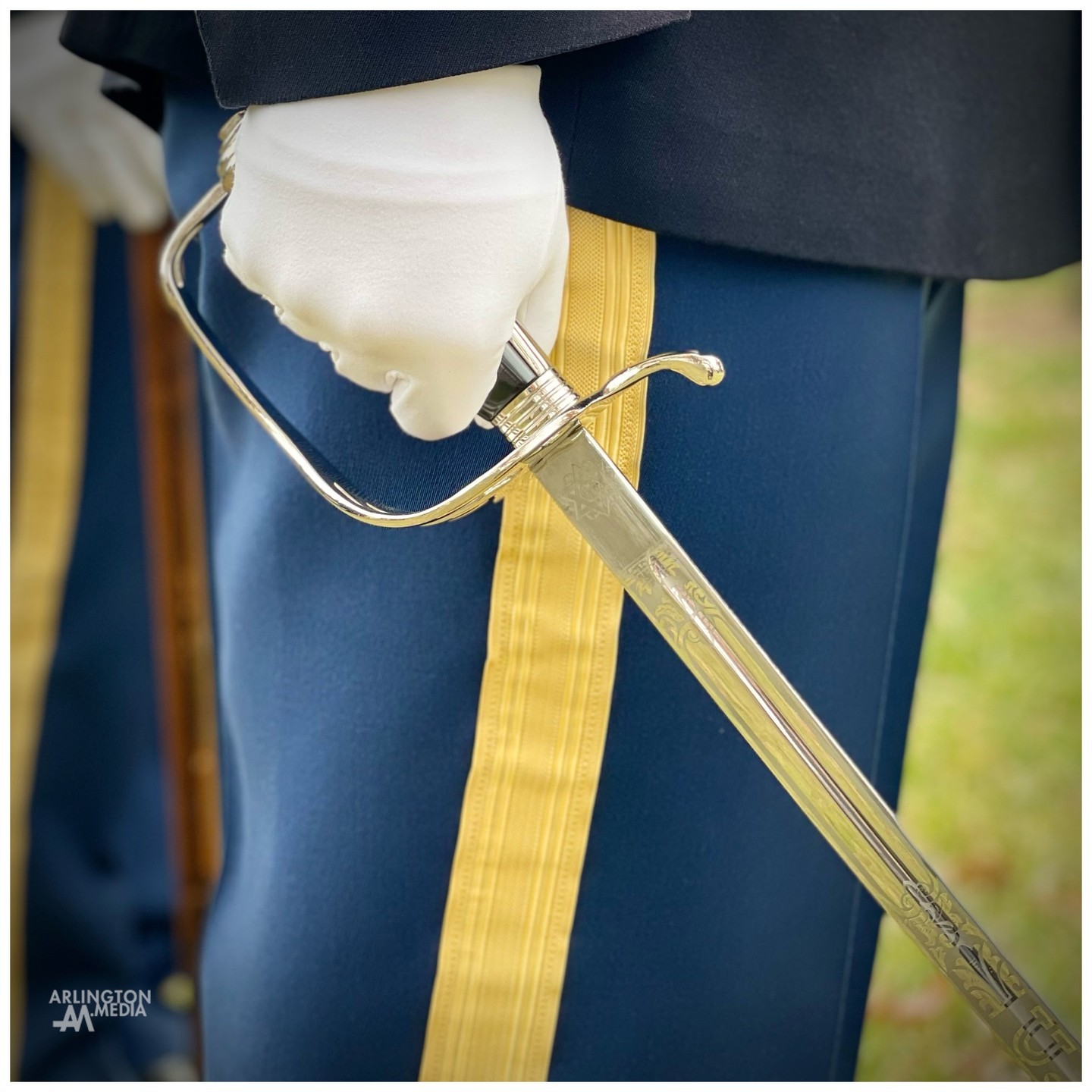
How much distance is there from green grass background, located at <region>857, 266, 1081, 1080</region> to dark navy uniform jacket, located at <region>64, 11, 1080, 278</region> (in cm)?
59

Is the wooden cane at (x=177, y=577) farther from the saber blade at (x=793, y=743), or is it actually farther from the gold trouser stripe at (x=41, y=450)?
the saber blade at (x=793, y=743)

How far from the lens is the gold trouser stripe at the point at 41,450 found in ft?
3.75

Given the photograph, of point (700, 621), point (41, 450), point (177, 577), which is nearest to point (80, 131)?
point (41, 450)

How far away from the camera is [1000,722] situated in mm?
1767

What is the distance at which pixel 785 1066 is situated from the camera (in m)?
0.64

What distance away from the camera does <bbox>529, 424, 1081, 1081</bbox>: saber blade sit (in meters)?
0.50

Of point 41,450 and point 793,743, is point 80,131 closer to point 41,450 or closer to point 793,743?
point 41,450

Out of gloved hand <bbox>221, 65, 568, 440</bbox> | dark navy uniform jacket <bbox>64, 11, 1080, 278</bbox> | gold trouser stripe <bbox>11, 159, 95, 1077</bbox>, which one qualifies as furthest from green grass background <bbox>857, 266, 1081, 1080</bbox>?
gold trouser stripe <bbox>11, 159, 95, 1077</bbox>

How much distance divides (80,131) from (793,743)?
3.44 ft

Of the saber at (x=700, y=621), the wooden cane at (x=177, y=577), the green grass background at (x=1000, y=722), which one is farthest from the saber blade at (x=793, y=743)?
the wooden cane at (x=177, y=577)

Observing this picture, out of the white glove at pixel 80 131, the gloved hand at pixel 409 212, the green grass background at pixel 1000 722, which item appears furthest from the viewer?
the green grass background at pixel 1000 722

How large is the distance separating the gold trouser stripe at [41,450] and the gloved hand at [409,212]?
82 centimetres

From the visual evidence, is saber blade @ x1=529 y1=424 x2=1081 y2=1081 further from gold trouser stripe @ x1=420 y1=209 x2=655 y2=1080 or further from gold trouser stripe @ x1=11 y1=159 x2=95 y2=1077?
gold trouser stripe @ x1=11 y1=159 x2=95 y2=1077

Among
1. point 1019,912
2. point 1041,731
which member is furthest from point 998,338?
point 1019,912
